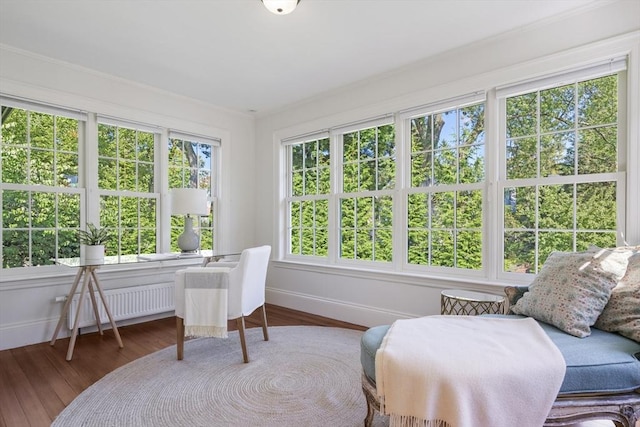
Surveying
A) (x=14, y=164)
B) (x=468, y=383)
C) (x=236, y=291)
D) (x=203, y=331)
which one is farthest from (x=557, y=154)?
(x=14, y=164)

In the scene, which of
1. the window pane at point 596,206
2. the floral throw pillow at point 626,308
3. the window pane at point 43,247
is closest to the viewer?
the floral throw pillow at point 626,308

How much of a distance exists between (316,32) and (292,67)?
69 centimetres

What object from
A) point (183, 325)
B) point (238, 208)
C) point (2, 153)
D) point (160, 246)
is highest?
point (2, 153)

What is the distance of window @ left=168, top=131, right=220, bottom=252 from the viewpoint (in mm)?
4129

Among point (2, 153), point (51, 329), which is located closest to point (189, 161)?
point (2, 153)

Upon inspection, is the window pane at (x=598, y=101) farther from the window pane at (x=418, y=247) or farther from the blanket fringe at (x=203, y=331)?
the blanket fringe at (x=203, y=331)

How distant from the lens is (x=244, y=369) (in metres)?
2.54

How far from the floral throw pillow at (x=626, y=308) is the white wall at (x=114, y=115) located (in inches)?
153

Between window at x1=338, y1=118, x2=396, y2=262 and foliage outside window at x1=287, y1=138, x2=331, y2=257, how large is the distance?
0.26 meters

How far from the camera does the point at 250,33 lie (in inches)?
108

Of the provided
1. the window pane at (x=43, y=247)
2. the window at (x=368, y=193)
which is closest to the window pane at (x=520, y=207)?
the window at (x=368, y=193)

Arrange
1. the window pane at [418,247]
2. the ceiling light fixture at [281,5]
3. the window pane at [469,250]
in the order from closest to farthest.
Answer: the ceiling light fixture at [281,5] < the window pane at [469,250] < the window pane at [418,247]

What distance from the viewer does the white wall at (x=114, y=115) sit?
9.82 feet

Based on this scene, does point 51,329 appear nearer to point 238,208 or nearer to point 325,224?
point 238,208
